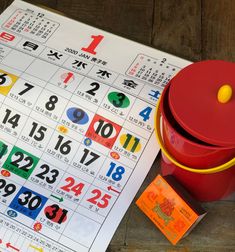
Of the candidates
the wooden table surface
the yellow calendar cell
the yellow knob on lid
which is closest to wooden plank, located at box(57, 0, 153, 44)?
the wooden table surface

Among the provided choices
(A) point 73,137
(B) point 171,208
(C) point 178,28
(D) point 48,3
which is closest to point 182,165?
(B) point 171,208

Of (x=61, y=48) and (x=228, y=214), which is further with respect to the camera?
(x=61, y=48)

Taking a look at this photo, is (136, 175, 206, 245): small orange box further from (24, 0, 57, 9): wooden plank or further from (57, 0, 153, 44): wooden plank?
(24, 0, 57, 9): wooden plank

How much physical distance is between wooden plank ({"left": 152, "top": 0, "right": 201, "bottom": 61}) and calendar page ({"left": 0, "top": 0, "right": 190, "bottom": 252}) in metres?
0.04

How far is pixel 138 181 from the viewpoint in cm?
63

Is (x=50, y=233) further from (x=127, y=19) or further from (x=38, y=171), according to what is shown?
(x=127, y=19)

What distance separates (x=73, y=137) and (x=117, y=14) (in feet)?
0.83

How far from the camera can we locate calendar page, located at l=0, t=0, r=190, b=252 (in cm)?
61

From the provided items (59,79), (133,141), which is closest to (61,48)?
(59,79)

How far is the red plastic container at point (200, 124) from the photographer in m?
0.50

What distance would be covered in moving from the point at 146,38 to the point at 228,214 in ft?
1.03

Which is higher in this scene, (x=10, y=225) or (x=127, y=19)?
(x=127, y=19)

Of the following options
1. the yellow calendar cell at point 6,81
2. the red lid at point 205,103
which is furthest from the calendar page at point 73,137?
the red lid at point 205,103

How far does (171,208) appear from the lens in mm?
577
